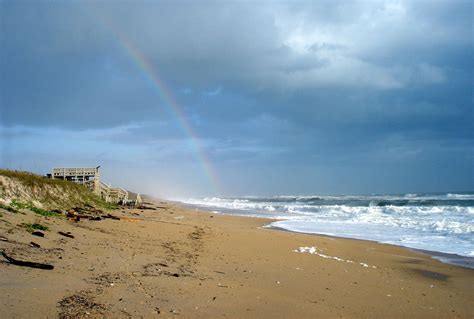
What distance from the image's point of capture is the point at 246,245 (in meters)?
13.3

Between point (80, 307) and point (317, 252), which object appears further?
point (317, 252)

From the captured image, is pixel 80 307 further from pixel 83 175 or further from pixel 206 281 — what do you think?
pixel 83 175

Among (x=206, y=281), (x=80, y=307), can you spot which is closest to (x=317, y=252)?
(x=206, y=281)

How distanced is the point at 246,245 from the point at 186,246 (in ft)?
8.20

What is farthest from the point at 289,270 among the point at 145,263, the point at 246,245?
the point at 246,245

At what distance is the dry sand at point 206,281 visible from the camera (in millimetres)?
5332

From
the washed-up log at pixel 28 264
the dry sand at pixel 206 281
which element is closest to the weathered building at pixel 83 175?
the dry sand at pixel 206 281

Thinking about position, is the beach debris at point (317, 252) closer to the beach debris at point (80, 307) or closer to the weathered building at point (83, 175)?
the beach debris at point (80, 307)

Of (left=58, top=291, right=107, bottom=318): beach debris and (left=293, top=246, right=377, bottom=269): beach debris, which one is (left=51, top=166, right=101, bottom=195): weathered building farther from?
(left=58, top=291, right=107, bottom=318): beach debris

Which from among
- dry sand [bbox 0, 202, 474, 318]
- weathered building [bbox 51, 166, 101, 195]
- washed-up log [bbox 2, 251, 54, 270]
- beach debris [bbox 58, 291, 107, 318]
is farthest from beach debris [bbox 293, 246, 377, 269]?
weathered building [bbox 51, 166, 101, 195]

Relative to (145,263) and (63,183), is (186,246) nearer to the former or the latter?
(145,263)

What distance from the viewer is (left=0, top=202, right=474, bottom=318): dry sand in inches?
210

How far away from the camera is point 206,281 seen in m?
7.22

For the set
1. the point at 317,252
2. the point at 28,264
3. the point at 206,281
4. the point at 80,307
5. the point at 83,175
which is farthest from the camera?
the point at 83,175
